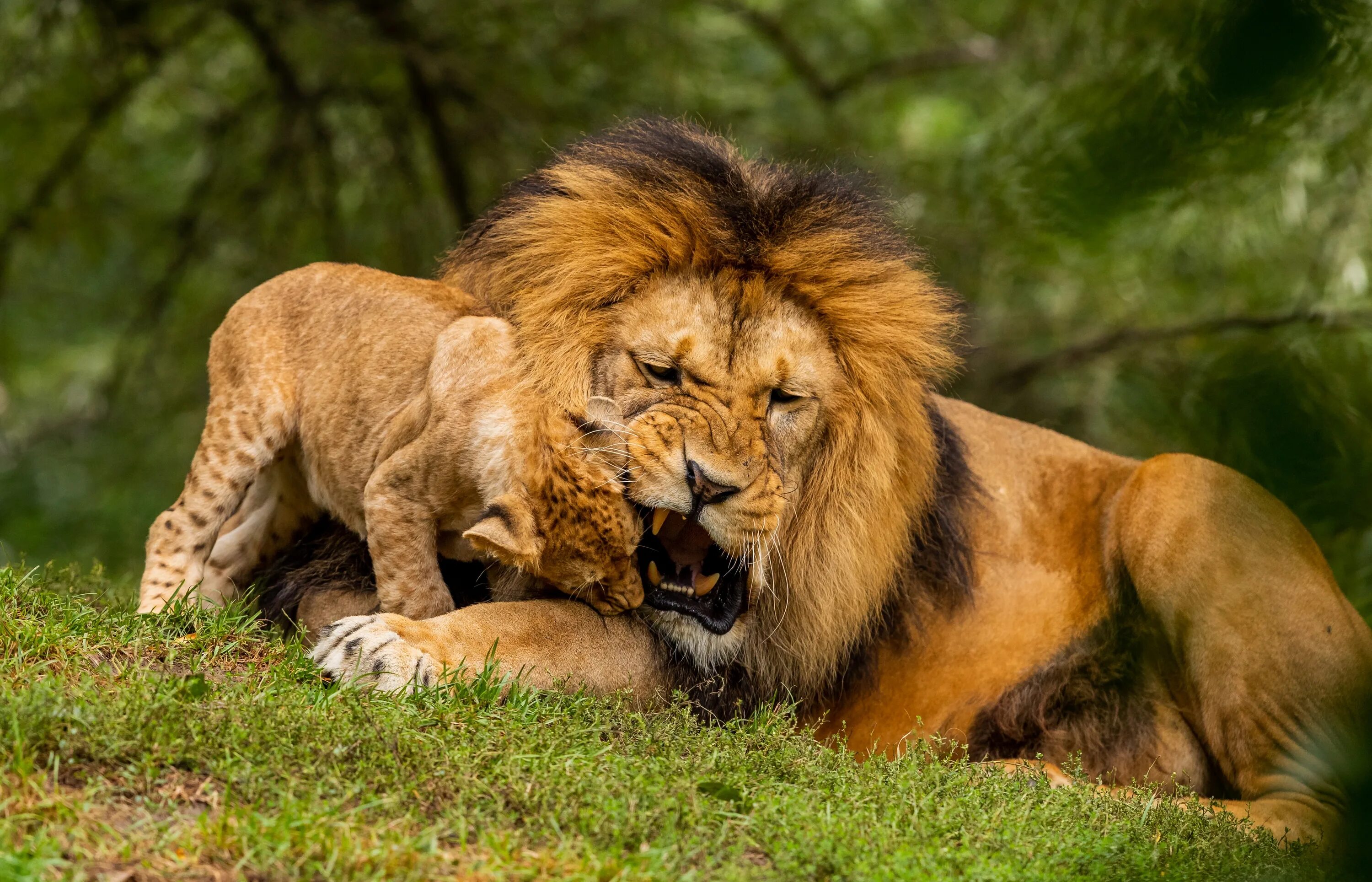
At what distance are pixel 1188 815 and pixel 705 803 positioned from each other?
4.21ft

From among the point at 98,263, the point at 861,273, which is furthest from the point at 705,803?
the point at 98,263

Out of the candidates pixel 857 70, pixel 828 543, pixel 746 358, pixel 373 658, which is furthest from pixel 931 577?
pixel 857 70

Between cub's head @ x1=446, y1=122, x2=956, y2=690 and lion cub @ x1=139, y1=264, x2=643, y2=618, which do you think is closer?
lion cub @ x1=139, y1=264, x2=643, y2=618

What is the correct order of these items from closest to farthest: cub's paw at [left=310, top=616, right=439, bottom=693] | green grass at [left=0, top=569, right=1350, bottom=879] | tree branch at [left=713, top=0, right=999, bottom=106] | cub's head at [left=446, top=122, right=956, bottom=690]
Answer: green grass at [left=0, top=569, right=1350, bottom=879], cub's paw at [left=310, top=616, right=439, bottom=693], cub's head at [left=446, top=122, right=956, bottom=690], tree branch at [left=713, top=0, right=999, bottom=106]

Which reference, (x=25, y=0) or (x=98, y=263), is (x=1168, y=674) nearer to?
(x=25, y=0)

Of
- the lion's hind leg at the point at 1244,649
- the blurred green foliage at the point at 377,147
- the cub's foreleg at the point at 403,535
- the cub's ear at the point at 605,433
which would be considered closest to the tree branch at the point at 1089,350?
the blurred green foliage at the point at 377,147

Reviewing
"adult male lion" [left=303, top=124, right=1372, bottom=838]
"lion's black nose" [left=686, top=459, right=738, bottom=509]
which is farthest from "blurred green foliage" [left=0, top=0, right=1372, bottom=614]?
"lion's black nose" [left=686, top=459, right=738, bottom=509]

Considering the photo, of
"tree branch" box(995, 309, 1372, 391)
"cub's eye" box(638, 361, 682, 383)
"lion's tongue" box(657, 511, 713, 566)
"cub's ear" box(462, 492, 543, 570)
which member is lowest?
"tree branch" box(995, 309, 1372, 391)

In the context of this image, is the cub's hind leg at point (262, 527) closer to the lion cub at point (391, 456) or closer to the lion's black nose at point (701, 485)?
the lion cub at point (391, 456)

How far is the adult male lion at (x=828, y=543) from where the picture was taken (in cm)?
345

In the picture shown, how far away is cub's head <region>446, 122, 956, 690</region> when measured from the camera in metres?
3.48

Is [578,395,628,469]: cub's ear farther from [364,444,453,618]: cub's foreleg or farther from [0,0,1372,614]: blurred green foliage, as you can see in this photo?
[0,0,1372,614]: blurred green foliage

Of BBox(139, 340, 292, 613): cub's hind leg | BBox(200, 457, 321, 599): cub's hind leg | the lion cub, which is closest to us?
the lion cub

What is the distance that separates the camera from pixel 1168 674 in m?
3.97
